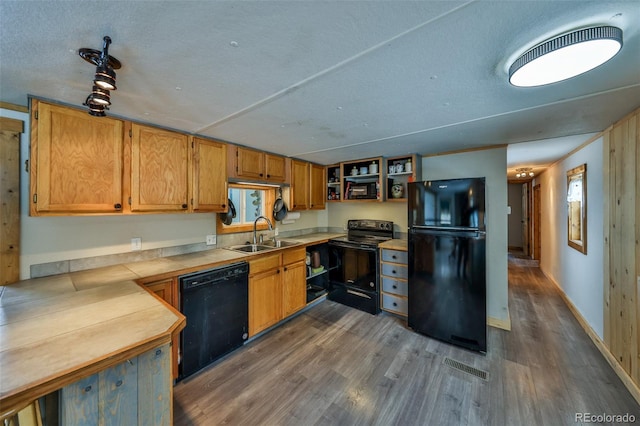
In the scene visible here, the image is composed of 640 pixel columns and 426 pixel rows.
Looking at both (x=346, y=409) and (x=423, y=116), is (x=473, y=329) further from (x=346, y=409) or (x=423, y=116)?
(x=423, y=116)

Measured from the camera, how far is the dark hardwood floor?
5.36ft

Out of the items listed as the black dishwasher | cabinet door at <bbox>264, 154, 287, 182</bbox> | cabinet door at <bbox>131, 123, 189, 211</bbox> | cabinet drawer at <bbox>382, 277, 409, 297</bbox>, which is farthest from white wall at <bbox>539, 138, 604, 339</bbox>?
cabinet door at <bbox>131, 123, 189, 211</bbox>

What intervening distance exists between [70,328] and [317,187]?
3.16 meters

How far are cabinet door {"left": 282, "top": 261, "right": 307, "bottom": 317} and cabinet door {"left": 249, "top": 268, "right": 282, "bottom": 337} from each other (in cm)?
8

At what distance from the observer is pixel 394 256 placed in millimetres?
3016

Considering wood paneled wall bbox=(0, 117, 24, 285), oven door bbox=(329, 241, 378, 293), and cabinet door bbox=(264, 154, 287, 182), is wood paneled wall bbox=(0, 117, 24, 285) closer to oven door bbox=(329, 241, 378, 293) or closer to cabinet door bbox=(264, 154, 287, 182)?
cabinet door bbox=(264, 154, 287, 182)

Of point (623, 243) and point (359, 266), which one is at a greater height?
point (623, 243)

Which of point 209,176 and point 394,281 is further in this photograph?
point 394,281

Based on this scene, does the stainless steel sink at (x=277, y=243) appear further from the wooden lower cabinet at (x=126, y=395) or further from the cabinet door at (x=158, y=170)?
the wooden lower cabinet at (x=126, y=395)

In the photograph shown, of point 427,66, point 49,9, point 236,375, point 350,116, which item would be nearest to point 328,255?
point 236,375

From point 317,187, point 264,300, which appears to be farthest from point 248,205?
point 264,300

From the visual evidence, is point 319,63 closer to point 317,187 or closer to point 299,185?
point 299,185

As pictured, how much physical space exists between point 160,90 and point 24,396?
5.06ft

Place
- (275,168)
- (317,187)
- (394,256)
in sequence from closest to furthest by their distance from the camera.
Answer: (394,256), (275,168), (317,187)
